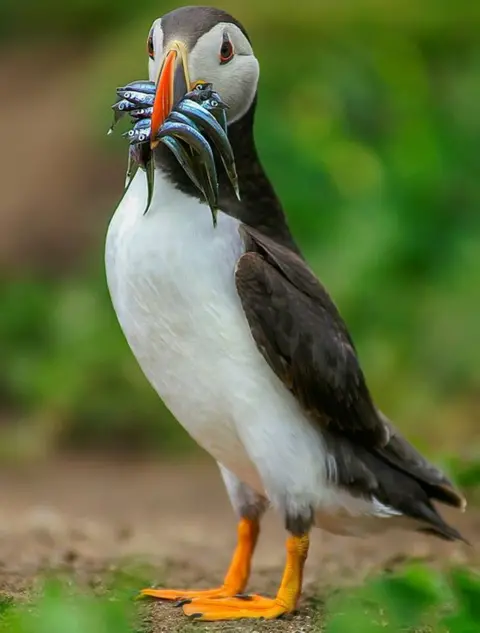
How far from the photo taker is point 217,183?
3852 mm

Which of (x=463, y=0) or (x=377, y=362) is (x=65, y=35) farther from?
(x=377, y=362)

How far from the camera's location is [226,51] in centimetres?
387

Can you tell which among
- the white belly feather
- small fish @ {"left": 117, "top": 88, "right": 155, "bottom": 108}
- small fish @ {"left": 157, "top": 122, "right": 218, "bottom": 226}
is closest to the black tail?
the white belly feather

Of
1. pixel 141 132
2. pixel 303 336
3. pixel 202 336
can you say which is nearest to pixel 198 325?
pixel 202 336

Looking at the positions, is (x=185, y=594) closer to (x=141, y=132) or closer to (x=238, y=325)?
(x=238, y=325)

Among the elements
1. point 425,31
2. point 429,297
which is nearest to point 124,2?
point 425,31

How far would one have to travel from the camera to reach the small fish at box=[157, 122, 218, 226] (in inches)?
146

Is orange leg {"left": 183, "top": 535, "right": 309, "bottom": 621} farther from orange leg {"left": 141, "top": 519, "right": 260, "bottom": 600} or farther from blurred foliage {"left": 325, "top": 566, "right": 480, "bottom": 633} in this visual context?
blurred foliage {"left": 325, "top": 566, "right": 480, "bottom": 633}

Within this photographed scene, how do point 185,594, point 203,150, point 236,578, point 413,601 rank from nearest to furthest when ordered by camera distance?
point 413,601 < point 203,150 < point 185,594 < point 236,578

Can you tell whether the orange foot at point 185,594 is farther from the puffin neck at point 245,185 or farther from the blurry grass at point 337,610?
the puffin neck at point 245,185

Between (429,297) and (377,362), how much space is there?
0.73 meters

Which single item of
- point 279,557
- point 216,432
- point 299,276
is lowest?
point 279,557

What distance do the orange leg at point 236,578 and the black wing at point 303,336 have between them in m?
0.45

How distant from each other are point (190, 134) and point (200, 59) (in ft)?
0.76
